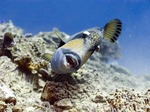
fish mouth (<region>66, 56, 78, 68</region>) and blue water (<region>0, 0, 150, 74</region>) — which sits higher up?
blue water (<region>0, 0, 150, 74</region>)

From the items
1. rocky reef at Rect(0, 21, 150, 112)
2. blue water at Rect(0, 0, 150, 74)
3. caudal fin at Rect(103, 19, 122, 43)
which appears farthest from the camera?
blue water at Rect(0, 0, 150, 74)

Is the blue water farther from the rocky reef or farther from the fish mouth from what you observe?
the fish mouth

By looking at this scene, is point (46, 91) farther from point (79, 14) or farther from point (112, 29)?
point (79, 14)

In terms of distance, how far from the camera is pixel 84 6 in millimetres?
94812

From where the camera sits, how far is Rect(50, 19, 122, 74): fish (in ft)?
7.94

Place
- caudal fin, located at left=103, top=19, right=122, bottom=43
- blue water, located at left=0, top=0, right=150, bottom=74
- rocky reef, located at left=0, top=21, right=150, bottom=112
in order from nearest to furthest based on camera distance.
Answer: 1. rocky reef, located at left=0, top=21, right=150, bottom=112
2. caudal fin, located at left=103, top=19, right=122, bottom=43
3. blue water, located at left=0, top=0, right=150, bottom=74

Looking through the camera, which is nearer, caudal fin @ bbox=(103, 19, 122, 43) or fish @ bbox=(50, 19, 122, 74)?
fish @ bbox=(50, 19, 122, 74)

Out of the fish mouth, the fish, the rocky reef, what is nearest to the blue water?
the rocky reef

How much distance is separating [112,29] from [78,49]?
0.67 m

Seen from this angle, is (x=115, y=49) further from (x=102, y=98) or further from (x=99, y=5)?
(x=99, y=5)

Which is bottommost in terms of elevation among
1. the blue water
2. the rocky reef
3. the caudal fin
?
the rocky reef

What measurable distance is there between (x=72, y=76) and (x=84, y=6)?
9343cm

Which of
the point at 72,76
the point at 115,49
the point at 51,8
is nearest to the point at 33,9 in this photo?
the point at 51,8

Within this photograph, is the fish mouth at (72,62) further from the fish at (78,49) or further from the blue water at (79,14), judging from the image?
the blue water at (79,14)
